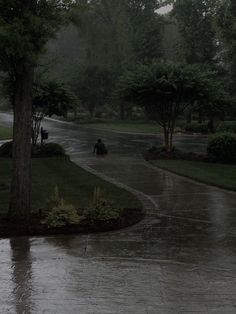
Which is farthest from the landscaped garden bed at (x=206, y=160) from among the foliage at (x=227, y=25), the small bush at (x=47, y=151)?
the foliage at (x=227, y=25)

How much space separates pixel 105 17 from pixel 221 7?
114ft

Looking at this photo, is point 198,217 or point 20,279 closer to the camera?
point 20,279

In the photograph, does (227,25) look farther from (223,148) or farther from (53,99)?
(223,148)

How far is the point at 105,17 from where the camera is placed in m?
72.2

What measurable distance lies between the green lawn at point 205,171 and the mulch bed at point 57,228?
5499 mm

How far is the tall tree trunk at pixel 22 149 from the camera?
994 centimetres

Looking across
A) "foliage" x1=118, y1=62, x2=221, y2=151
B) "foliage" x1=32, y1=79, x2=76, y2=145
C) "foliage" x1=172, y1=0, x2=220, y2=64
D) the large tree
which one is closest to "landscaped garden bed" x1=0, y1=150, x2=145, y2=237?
the large tree

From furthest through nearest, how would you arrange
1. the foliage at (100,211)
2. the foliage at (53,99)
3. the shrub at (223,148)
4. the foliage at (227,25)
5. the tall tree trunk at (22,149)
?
the foliage at (227,25) < the foliage at (53,99) < the shrub at (223,148) < the foliage at (100,211) < the tall tree trunk at (22,149)

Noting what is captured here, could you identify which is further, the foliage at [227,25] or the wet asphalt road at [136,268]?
the foliage at [227,25]

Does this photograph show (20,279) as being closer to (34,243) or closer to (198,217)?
(34,243)

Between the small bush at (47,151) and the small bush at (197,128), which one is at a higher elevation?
the small bush at (197,128)

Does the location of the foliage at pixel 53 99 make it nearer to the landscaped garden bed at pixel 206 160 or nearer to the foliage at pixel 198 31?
the landscaped garden bed at pixel 206 160

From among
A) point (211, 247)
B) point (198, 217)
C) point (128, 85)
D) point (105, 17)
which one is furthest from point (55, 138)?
point (105, 17)

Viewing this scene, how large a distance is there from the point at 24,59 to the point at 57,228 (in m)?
3.07
